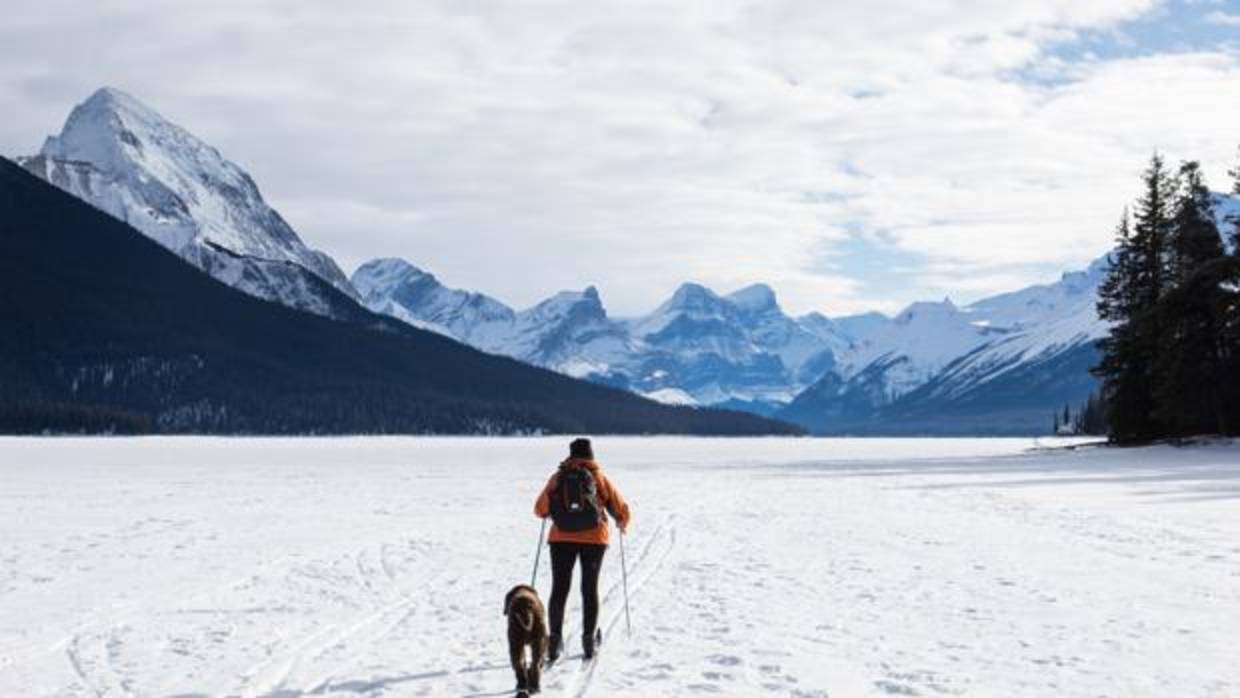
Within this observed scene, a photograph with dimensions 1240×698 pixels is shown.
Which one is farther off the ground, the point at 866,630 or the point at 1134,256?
the point at 1134,256

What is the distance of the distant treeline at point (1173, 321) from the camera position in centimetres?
6022

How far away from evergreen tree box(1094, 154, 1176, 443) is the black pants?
57820 millimetres

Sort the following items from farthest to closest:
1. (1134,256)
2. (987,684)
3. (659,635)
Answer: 1. (1134,256)
2. (659,635)
3. (987,684)

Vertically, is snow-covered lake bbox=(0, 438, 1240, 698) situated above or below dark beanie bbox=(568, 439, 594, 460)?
below

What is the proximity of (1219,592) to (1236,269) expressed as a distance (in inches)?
2048

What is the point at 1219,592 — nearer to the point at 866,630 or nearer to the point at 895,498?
the point at 866,630

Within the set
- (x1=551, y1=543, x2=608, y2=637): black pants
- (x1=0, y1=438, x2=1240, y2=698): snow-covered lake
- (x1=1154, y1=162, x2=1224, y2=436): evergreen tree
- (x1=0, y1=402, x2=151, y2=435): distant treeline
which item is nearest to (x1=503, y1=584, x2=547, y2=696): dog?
(x1=0, y1=438, x2=1240, y2=698): snow-covered lake

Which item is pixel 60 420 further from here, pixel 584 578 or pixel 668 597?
pixel 584 578

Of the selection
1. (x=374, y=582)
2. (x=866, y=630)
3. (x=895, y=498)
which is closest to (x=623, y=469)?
(x=895, y=498)

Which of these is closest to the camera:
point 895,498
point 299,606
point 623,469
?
point 299,606

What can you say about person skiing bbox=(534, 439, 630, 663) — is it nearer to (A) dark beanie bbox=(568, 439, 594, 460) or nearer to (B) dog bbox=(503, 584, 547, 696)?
(A) dark beanie bbox=(568, 439, 594, 460)

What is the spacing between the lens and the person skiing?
38.0 ft

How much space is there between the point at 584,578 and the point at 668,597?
13.3 ft

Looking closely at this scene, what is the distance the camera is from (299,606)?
48.8ft
